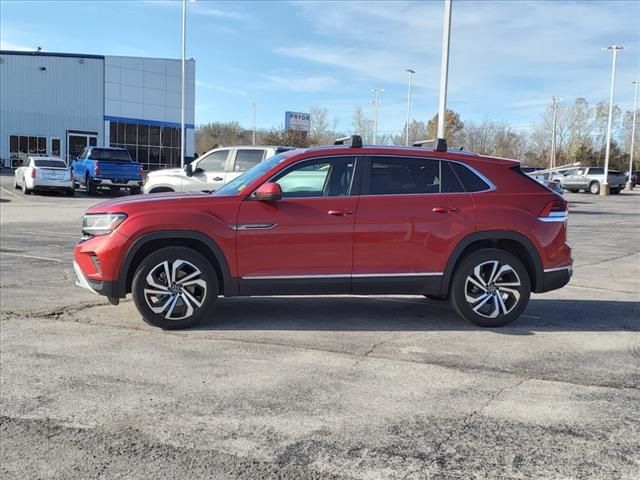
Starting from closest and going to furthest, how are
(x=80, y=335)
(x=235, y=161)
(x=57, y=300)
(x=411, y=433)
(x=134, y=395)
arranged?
(x=411, y=433) → (x=134, y=395) → (x=80, y=335) → (x=57, y=300) → (x=235, y=161)

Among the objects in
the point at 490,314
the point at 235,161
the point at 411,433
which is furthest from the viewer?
the point at 235,161

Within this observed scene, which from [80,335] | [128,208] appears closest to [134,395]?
[80,335]

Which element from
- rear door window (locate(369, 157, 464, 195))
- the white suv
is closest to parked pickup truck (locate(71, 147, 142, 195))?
the white suv

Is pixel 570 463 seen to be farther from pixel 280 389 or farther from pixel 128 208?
pixel 128 208

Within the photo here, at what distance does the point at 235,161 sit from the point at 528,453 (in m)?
11.2

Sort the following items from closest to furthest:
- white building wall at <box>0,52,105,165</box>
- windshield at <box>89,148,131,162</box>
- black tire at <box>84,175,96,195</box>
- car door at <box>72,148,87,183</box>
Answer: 1. windshield at <box>89,148,131,162</box>
2. black tire at <box>84,175,96,195</box>
3. car door at <box>72,148,87,183</box>
4. white building wall at <box>0,52,105,165</box>

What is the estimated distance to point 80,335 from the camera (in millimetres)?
5758

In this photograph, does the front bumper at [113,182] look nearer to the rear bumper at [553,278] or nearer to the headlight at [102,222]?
the headlight at [102,222]

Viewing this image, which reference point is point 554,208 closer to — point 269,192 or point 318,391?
point 269,192

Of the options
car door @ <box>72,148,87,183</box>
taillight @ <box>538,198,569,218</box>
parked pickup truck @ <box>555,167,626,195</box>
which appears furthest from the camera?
parked pickup truck @ <box>555,167,626,195</box>

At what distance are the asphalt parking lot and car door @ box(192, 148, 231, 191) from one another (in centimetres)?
648

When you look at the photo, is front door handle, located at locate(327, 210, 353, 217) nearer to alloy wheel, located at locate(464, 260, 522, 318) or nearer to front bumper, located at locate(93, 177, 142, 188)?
alloy wheel, located at locate(464, 260, 522, 318)

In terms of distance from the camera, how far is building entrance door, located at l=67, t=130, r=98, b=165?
49000 millimetres

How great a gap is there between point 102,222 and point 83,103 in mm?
47409
